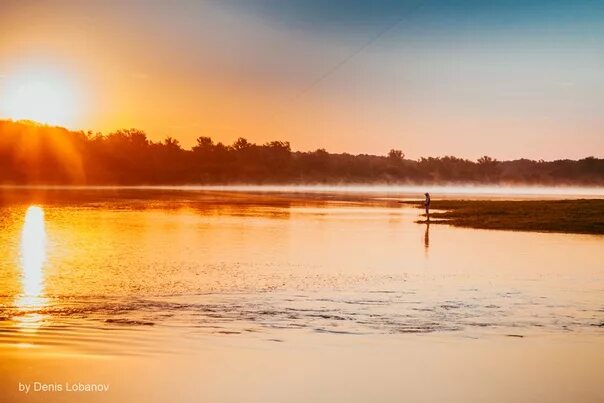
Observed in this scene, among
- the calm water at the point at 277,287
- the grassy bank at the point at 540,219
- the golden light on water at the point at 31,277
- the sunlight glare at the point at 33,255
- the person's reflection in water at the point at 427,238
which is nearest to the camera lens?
the calm water at the point at 277,287

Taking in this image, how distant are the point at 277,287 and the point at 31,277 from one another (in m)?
7.44

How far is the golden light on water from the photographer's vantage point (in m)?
15.3

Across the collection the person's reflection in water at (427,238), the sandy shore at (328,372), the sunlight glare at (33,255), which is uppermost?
the sandy shore at (328,372)

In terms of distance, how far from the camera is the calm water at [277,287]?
14.8 metres

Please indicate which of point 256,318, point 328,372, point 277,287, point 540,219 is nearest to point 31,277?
point 277,287

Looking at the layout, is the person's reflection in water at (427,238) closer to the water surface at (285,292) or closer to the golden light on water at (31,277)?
the water surface at (285,292)

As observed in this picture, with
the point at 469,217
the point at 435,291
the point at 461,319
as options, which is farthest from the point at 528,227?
the point at 461,319

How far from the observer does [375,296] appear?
64.6 ft

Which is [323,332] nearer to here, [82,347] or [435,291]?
[82,347]

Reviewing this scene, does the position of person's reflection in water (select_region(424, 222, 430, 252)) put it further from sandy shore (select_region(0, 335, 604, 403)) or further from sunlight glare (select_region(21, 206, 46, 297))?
sandy shore (select_region(0, 335, 604, 403))

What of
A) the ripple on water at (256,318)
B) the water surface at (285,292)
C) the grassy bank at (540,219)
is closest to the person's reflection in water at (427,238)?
the water surface at (285,292)

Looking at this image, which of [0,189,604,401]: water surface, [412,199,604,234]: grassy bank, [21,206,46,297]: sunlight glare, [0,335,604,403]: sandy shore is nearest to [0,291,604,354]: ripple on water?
[0,189,604,401]: water surface

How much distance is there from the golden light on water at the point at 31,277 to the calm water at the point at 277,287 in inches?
2.4

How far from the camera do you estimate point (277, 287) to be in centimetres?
2116
